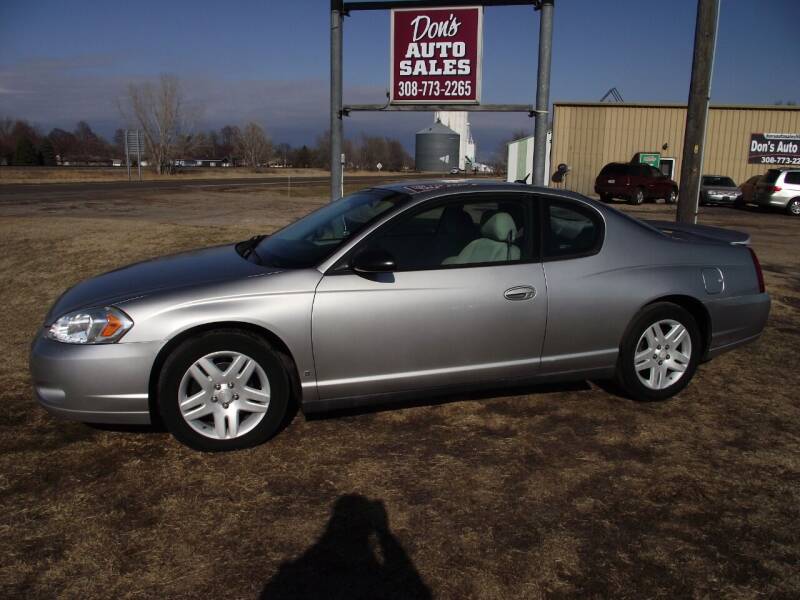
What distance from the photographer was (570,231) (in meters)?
4.37

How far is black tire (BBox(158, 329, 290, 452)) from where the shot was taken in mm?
3568

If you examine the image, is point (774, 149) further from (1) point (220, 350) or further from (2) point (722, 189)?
(1) point (220, 350)

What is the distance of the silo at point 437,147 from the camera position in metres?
70.8

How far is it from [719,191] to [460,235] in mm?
26860

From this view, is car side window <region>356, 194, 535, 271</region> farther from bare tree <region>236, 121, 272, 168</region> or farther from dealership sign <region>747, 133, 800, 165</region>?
bare tree <region>236, 121, 272, 168</region>

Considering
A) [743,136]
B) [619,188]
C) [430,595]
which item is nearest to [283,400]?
[430,595]

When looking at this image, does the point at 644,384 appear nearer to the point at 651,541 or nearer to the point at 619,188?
the point at 651,541

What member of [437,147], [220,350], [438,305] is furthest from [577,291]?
[437,147]

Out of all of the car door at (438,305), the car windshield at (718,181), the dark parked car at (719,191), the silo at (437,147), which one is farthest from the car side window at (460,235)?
the silo at (437,147)

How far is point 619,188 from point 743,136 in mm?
8855

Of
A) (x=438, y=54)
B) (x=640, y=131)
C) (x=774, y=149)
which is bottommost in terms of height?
(x=774, y=149)

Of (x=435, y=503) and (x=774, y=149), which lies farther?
(x=774, y=149)

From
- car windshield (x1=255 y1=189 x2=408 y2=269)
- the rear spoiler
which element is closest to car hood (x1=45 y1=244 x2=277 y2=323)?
car windshield (x1=255 y1=189 x2=408 y2=269)

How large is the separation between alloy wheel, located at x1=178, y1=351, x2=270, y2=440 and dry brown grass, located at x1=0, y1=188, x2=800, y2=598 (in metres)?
0.18
